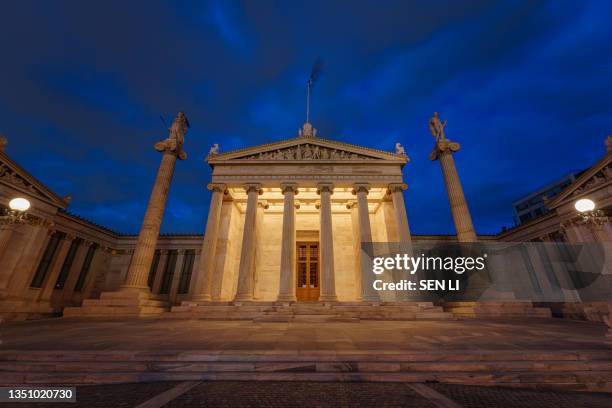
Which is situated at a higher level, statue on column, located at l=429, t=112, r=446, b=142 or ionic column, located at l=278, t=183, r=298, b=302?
statue on column, located at l=429, t=112, r=446, b=142

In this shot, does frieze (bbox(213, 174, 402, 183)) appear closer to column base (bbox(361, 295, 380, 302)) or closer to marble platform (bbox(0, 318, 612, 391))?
column base (bbox(361, 295, 380, 302))

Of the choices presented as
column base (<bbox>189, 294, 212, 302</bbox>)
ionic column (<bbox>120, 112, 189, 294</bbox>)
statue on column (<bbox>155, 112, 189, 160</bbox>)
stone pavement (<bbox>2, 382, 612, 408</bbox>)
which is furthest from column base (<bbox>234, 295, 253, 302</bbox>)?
stone pavement (<bbox>2, 382, 612, 408</bbox>)

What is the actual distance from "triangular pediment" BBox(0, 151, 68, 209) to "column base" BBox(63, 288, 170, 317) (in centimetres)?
954

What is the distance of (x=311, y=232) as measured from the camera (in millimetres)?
22031

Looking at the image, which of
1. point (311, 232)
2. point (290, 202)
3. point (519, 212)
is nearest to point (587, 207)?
point (290, 202)

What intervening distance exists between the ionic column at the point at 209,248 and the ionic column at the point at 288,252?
15.7ft

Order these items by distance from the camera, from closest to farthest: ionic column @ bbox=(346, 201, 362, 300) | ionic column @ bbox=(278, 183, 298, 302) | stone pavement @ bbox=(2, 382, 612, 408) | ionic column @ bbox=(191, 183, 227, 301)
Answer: stone pavement @ bbox=(2, 382, 612, 408), ionic column @ bbox=(278, 183, 298, 302), ionic column @ bbox=(191, 183, 227, 301), ionic column @ bbox=(346, 201, 362, 300)

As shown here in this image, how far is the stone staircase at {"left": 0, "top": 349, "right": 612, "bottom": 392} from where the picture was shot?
3.88 meters

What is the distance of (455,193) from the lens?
1802 centimetres

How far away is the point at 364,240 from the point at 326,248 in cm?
274

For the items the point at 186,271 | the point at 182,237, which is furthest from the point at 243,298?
the point at 182,237

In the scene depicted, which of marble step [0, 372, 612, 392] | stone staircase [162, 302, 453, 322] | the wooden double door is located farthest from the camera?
the wooden double door

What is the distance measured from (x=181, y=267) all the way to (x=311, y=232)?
A: 1477 cm

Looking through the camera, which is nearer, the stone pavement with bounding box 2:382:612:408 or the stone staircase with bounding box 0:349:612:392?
the stone pavement with bounding box 2:382:612:408
